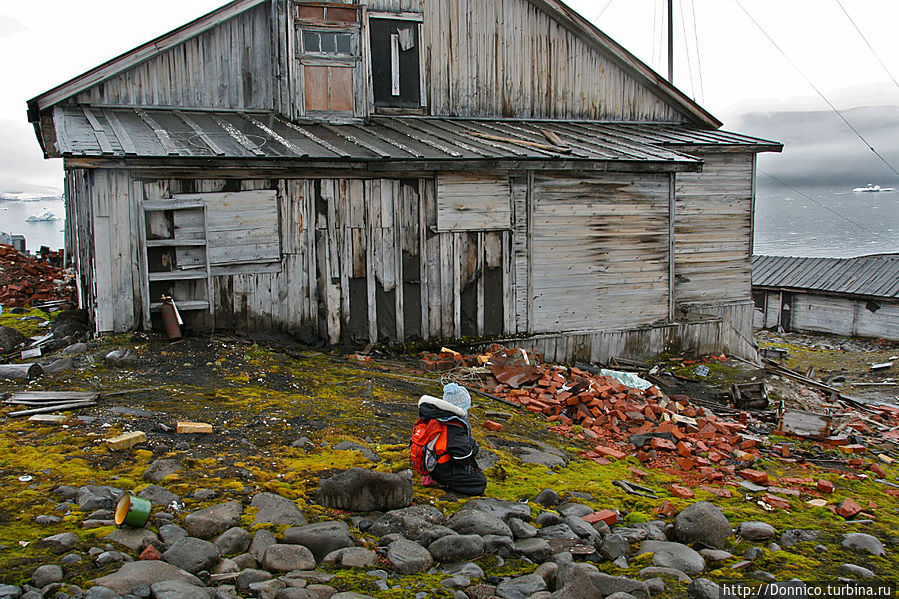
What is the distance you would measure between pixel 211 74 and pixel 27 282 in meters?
9.75

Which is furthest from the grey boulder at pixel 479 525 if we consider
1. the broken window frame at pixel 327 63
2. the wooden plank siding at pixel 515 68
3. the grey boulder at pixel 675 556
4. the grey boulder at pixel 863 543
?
the wooden plank siding at pixel 515 68

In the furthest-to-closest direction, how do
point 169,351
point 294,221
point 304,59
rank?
point 304,59 < point 294,221 < point 169,351

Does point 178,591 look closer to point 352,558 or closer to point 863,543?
point 352,558

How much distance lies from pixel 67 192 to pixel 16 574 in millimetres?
14293

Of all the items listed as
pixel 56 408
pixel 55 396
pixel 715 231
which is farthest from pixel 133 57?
pixel 715 231

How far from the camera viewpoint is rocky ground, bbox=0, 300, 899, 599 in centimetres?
457

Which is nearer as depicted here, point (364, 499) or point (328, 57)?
point (364, 499)

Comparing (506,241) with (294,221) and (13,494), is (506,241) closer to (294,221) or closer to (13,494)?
(294,221)

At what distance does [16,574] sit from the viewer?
4129 millimetres

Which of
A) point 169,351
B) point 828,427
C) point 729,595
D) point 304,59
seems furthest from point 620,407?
point 304,59

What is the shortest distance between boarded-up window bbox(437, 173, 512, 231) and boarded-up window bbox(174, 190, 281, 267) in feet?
9.57

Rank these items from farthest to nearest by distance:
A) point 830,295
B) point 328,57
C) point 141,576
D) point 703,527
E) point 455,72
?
point 830,295 < point 455,72 < point 328,57 < point 703,527 < point 141,576

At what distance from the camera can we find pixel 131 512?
4703 millimetres

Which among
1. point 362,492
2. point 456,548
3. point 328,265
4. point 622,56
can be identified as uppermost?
point 622,56
